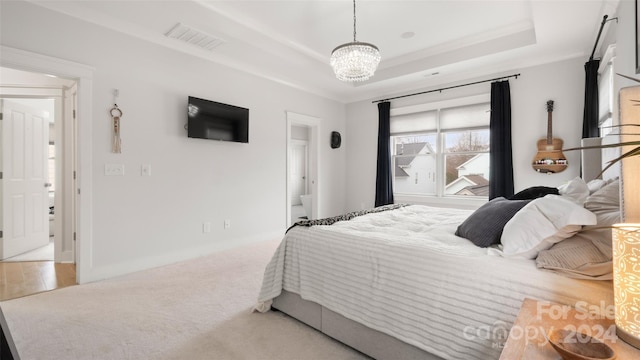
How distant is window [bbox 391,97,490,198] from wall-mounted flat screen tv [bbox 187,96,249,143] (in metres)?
2.77

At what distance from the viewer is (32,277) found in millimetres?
2979

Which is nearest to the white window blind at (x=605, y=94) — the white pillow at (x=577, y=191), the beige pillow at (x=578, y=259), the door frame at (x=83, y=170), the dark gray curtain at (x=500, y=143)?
the dark gray curtain at (x=500, y=143)

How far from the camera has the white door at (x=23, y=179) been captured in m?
3.62

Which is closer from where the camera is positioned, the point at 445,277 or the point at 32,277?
the point at 445,277

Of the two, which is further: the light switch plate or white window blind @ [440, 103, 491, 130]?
white window blind @ [440, 103, 491, 130]

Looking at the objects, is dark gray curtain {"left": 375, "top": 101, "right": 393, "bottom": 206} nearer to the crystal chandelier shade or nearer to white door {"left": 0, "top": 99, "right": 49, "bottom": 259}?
the crystal chandelier shade

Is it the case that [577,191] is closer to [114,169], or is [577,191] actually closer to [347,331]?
[347,331]

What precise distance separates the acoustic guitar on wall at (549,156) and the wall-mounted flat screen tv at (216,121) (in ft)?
13.0

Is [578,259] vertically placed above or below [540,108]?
below

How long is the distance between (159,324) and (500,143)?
14.8 feet

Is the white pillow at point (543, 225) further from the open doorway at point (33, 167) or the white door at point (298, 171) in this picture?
the white door at point (298, 171)

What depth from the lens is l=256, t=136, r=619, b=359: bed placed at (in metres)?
1.23

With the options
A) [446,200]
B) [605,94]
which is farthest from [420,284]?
[446,200]

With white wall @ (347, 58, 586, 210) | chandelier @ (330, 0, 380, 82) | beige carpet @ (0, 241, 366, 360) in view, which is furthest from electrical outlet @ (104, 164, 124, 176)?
white wall @ (347, 58, 586, 210)
